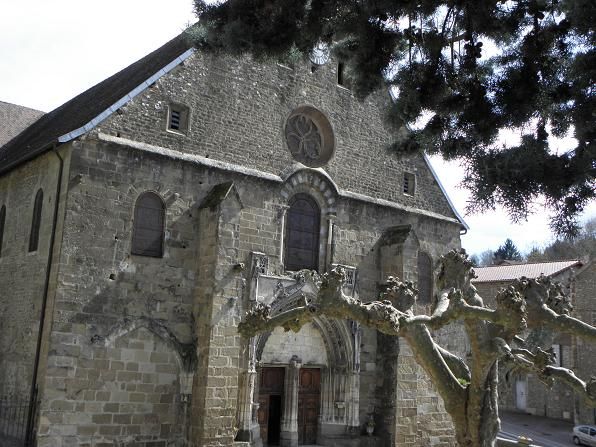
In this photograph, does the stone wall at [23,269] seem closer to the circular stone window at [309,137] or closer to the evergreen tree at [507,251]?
the circular stone window at [309,137]

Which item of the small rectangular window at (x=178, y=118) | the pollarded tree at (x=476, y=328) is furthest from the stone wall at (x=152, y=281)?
the pollarded tree at (x=476, y=328)

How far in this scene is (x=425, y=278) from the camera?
21219mm

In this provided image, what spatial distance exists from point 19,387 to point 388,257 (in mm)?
10437

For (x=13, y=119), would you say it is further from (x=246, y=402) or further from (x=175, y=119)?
(x=246, y=402)

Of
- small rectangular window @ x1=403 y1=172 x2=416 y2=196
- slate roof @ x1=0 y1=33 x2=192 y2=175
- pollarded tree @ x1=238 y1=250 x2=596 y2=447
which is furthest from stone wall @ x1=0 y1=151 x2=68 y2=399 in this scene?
small rectangular window @ x1=403 y1=172 x2=416 y2=196

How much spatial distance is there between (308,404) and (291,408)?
0.95 meters

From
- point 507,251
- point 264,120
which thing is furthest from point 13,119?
point 507,251

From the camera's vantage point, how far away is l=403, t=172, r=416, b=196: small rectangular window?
21469 millimetres

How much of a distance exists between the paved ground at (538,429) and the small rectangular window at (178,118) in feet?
64.7

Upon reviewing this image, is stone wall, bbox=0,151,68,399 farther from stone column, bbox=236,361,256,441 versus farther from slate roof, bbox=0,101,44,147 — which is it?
slate roof, bbox=0,101,44,147

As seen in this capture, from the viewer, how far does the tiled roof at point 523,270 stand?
36688mm

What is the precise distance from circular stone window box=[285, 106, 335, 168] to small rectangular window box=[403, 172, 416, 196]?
10.6ft

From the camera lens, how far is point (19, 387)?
15336 millimetres

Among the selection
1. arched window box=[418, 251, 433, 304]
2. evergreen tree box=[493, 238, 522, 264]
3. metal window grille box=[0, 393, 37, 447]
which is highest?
evergreen tree box=[493, 238, 522, 264]
